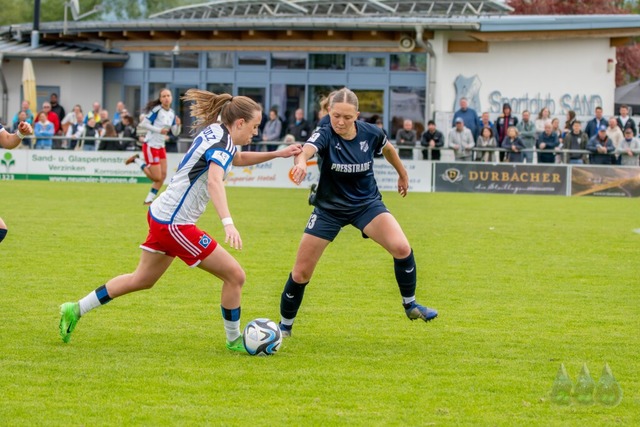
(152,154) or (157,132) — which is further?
(152,154)

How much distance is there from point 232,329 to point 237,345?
113 millimetres

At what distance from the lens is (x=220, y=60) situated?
33.6 metres

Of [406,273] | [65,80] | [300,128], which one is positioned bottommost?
[406,273]

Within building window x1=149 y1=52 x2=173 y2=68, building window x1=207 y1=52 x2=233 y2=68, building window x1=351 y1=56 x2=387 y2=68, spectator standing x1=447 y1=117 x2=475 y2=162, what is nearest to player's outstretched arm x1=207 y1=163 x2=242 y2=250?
spectator standing x1=447 y1=117 x2=475 y2=162

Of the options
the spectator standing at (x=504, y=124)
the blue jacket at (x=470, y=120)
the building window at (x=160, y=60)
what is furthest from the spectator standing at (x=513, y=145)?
the building window at (x=160, y=60)

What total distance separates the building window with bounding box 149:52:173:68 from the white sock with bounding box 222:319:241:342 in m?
27.7

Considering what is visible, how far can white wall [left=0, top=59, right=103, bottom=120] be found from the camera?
34312 mm

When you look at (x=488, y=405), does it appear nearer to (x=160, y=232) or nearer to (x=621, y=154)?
(x=160, y=232)

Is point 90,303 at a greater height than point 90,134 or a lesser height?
lesser

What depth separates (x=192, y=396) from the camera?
19.5 feet

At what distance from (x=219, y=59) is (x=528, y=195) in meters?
12.3

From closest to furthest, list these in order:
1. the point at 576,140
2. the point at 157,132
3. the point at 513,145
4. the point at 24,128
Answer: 1. the point at 24,128
2. the point at 157,132
3. the point at 513,145
4. the point at 576,140

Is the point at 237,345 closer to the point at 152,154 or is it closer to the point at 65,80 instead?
the point at 152,154

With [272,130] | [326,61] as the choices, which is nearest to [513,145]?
[272,130]
